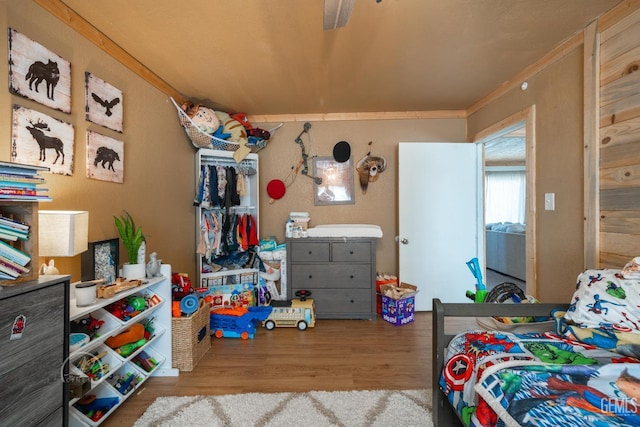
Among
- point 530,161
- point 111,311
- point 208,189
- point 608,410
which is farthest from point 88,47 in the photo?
point 530,161

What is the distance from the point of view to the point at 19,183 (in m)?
1.05

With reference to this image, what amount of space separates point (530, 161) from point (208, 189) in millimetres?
3118

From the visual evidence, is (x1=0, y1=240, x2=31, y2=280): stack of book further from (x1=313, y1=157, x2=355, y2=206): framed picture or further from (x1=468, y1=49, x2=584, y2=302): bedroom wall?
(x1=468, y1=49, x2=584, y2=302): bedroom wall

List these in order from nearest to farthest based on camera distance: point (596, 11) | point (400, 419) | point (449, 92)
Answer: point (400, 419)
point (596, 11)
point (449, 92)

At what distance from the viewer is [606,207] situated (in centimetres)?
166

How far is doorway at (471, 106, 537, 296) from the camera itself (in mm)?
2270

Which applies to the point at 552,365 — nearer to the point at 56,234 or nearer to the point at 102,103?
the point at 56,234

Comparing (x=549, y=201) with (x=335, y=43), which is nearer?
(x=335, y=43)

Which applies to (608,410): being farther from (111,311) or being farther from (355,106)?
(355,106)

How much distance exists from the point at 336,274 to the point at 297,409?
150 centimetres

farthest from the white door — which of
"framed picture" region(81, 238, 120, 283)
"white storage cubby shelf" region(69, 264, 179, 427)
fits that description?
"framed picture" region(81, 238, 120, 283)

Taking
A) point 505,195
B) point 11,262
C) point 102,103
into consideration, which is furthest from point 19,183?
point 505,195

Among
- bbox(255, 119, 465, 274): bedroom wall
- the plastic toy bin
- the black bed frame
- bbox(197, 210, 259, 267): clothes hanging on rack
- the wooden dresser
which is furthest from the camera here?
bbox(255, 119, 465, 274): bedroom wall

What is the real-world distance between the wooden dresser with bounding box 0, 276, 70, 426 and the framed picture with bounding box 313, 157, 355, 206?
2.66 metres
